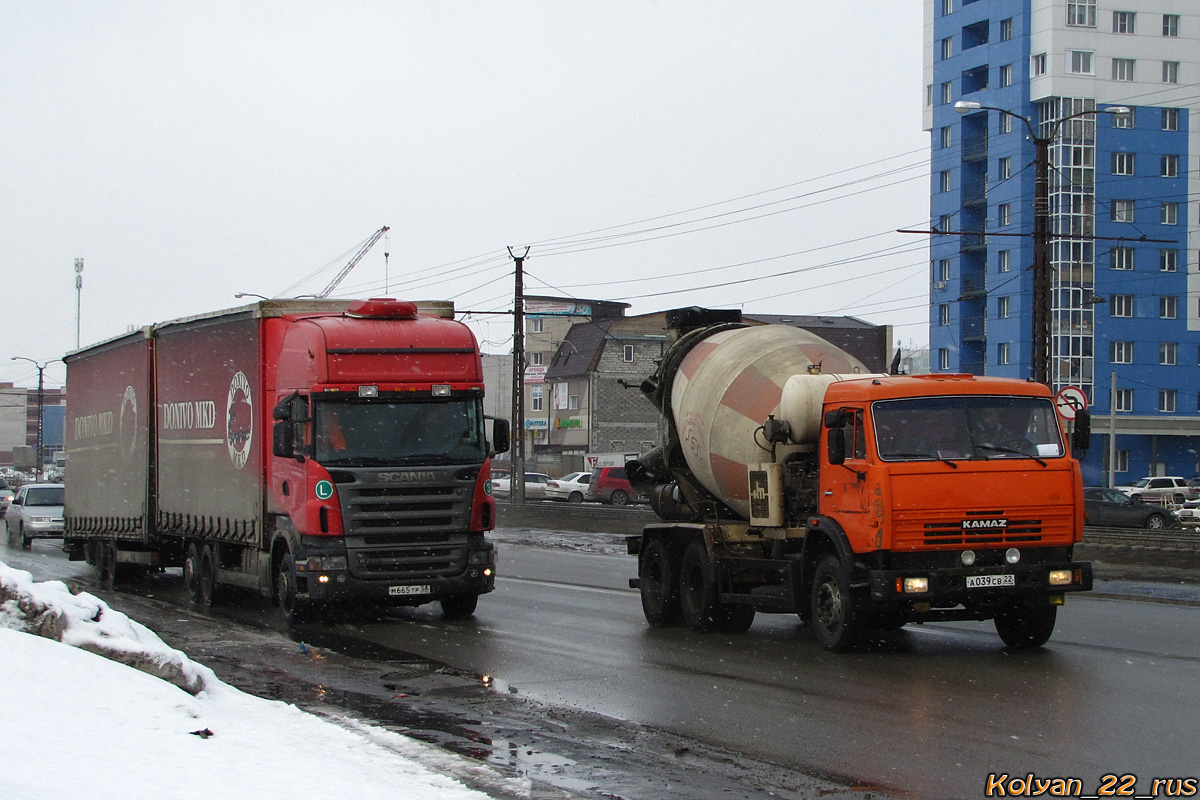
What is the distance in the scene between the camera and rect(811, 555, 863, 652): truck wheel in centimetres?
1225

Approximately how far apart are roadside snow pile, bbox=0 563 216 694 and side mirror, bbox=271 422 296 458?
511cm

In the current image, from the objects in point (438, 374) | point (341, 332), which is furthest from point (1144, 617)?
point (341, 332)

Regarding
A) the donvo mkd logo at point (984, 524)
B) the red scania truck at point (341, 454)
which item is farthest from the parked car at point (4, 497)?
the donvo mkd logo at point (984, 524)

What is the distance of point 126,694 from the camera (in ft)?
25.6

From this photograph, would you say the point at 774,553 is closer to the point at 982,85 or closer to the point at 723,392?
the point at 723,392

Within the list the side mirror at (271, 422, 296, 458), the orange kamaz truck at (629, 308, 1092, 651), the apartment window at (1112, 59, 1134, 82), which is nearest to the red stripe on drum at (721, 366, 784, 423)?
the orange kamaz truck at (629, 308, 1092, 651)

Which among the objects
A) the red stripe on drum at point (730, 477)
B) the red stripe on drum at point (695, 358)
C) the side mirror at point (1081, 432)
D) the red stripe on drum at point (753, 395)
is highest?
the red stripe on drum at point (695, 358)

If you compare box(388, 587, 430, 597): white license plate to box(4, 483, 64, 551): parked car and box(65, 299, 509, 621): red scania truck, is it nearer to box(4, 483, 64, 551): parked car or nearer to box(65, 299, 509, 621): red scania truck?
box(65, 299, 509, 621): red scania truck

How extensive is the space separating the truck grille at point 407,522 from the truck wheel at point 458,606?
1.10 m

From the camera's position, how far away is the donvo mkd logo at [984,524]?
38.9ft

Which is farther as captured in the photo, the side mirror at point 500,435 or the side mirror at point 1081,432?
the side mirror at point 500,435

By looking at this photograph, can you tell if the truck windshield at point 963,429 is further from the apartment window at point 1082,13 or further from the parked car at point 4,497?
the apartment window at point 1082,13

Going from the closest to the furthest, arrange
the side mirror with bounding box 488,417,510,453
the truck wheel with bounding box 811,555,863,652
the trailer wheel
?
1. the truck wheel with bounding box 811,555,863,652
2. the side mirror with bounding box 488,417,510,453
3. the trailer wheel

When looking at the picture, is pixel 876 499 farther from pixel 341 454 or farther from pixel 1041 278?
pixel 1041 278
